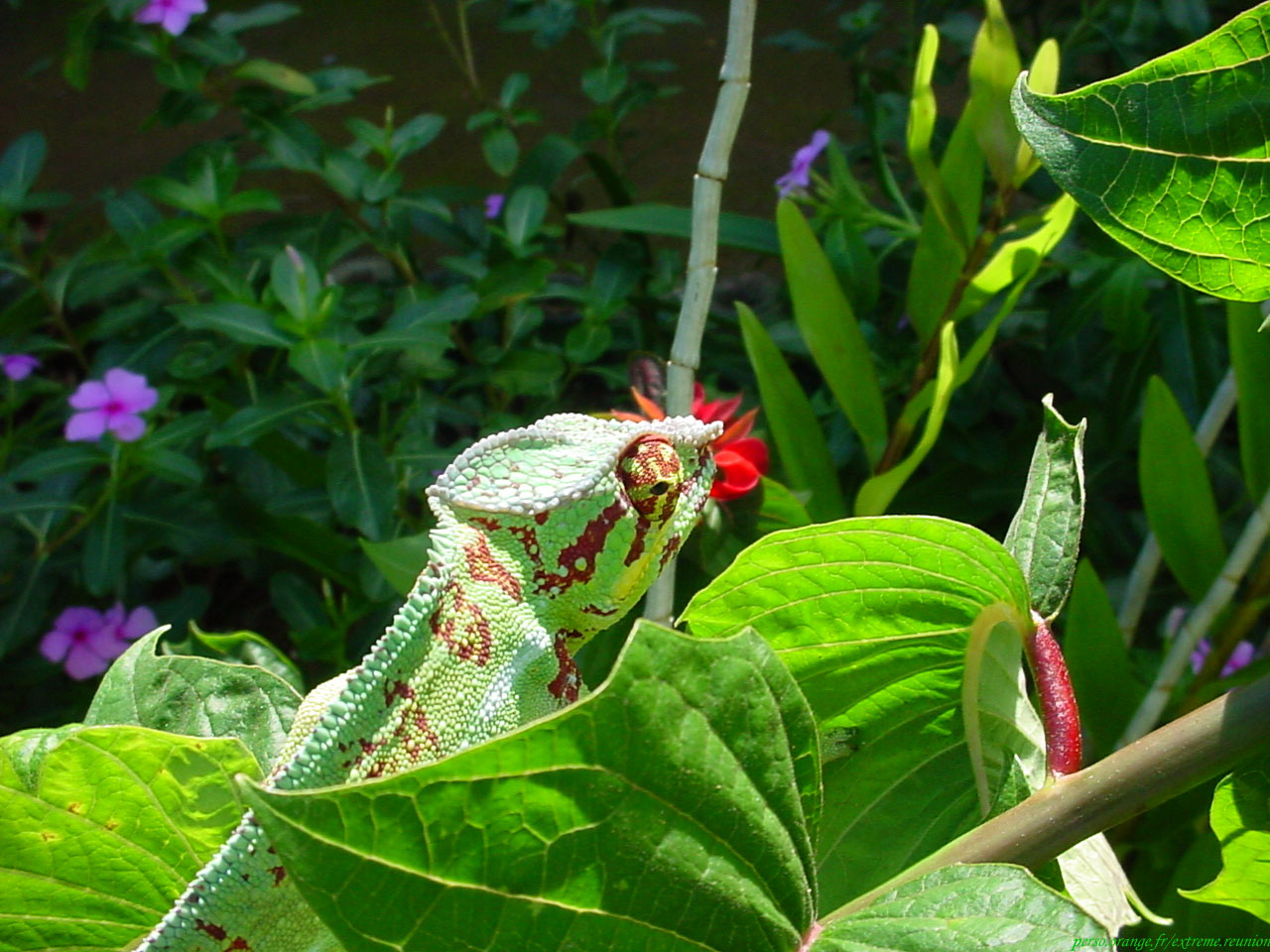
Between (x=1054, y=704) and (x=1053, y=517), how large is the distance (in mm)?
102

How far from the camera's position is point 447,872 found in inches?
14.6

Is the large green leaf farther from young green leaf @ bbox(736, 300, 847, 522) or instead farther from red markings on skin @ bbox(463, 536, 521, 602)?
red markings on skin @ bbox(463, 536, 521, 602)

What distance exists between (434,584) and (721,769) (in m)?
0.15

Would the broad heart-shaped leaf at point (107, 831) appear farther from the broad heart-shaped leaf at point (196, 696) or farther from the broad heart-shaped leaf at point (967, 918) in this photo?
the broad heart-shaped leaf at point (967, 918)

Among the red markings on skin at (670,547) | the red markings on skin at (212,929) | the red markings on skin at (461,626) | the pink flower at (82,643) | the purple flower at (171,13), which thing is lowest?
the pink flower at (82,643)

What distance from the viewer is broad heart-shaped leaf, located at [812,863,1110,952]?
39cm

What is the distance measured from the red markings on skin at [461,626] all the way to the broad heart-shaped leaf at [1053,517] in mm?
281

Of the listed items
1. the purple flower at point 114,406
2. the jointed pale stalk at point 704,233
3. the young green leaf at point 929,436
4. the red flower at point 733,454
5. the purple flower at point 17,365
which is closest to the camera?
the jointed pale stalk at point 704,233

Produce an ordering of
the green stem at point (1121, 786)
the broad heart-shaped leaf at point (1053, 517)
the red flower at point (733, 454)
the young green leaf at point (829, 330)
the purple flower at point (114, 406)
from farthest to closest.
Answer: the purple flower at point (114, 406), the young green leaf at point (829, 330), the red flower at point (733, 454), the broad heart-shaped leaf at point (1053, 517), the green stem at point (1121, 786)

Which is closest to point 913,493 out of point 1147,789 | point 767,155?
point 1147,789

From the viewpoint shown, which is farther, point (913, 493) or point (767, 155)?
point (767, 155)

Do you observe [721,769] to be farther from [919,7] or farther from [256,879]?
[919,7]

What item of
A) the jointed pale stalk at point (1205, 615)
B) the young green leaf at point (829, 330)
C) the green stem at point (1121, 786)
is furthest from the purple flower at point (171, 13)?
the green stem at point (1121, 786)

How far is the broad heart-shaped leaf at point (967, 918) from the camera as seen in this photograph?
1.28 feet
